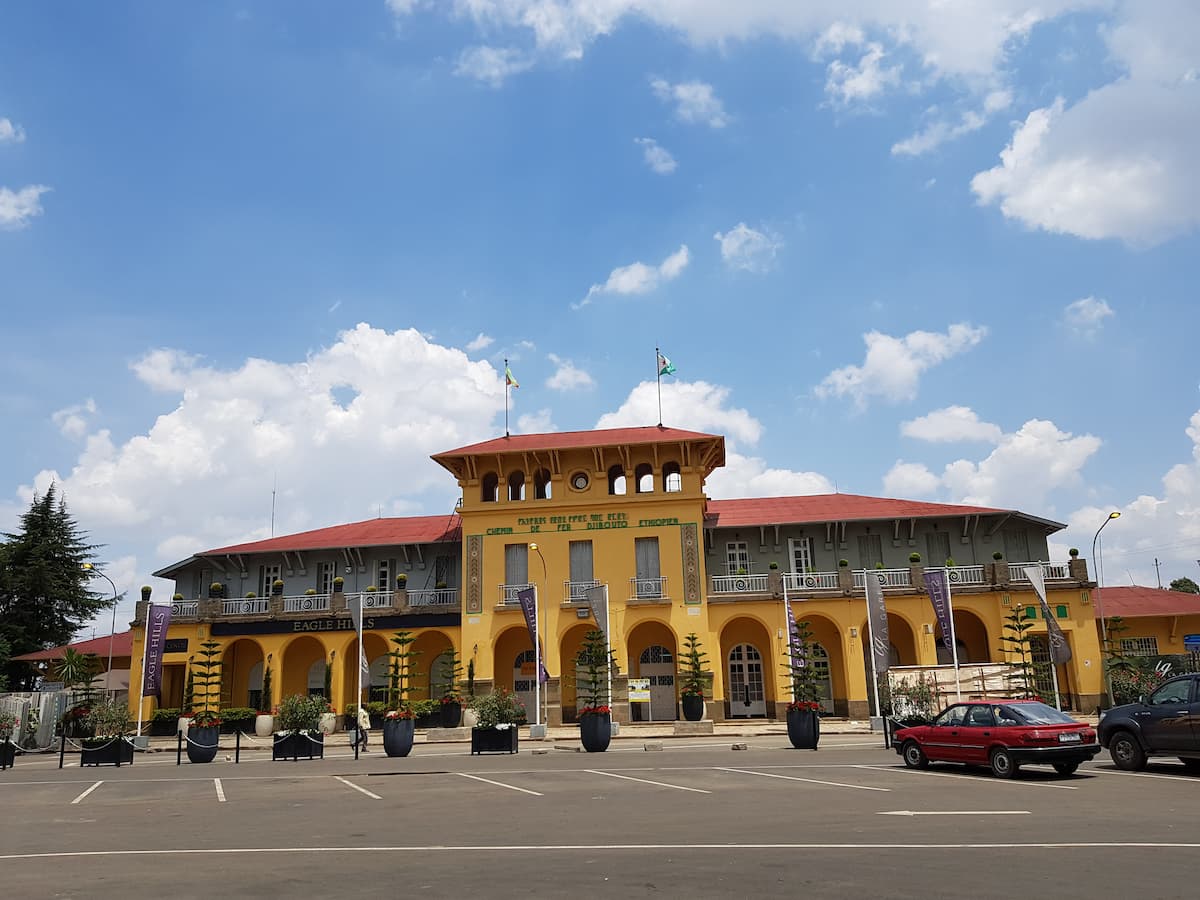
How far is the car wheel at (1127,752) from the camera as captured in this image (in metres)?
15.6

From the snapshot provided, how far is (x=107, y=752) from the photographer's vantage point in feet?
80.3

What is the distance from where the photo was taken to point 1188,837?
8.88 metres

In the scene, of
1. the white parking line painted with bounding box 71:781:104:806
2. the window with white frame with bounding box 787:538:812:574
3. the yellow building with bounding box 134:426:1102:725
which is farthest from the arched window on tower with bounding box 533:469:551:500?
the white parking line painted with bounding box 71:781:104:806

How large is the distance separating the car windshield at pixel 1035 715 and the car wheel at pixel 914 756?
6.38ft

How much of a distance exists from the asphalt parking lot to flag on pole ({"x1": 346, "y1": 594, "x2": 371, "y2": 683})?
12145 mm

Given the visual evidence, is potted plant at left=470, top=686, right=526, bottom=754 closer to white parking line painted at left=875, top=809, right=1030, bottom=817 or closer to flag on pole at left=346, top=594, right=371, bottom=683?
flag on pole at left=346, top=594, right=371, bottom=683

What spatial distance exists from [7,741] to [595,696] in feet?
52.9

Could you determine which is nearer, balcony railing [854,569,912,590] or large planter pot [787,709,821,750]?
large planter pot [787,709,821,750]

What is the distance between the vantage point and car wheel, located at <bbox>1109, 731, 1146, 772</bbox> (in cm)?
1560

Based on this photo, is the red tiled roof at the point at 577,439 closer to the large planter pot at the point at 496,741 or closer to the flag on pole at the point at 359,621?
the flag on pole at the point at 359,621

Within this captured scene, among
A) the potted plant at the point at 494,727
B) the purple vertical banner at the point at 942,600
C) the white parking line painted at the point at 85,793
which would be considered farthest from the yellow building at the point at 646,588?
the white parking line painted at the point at 85,793

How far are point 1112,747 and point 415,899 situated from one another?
14.1m

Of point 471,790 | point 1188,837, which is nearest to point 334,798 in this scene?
point 471,790

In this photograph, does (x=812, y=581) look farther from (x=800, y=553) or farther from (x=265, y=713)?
(x=265, y=713)
